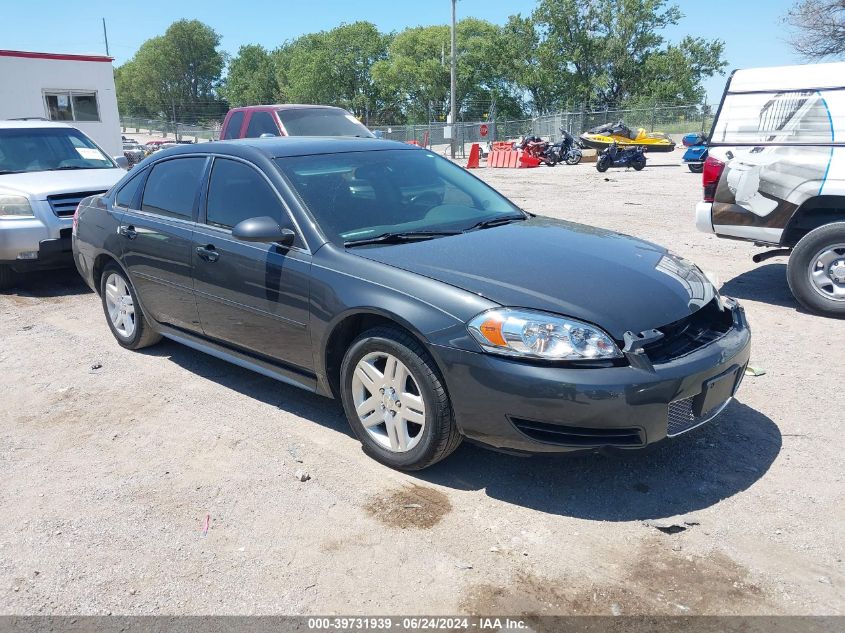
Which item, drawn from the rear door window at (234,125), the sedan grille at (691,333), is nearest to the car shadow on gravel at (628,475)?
the sedan grille at (691,333)

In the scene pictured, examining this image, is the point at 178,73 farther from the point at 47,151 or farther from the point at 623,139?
the point at 47,151

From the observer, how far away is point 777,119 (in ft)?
20.4

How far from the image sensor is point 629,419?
3.14m

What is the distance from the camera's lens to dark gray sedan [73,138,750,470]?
3191 mm

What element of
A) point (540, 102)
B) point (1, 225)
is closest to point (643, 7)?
point (540, 102)

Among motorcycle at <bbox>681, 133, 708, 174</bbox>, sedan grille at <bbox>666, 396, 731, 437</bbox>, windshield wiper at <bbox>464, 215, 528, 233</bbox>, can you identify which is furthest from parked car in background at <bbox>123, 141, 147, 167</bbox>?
motorcycle at <bbox>681, 133, 708, 174</bbox>

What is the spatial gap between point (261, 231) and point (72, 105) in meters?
19.1

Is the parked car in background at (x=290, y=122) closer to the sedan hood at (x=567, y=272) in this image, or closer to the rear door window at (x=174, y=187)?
the rear door window at (x=174, y=187)

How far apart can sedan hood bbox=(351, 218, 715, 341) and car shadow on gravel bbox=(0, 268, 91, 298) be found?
5757 millimetres

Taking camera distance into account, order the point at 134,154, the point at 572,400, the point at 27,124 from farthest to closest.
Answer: the point at 134,154
the point at 27,124
the point at 572,400

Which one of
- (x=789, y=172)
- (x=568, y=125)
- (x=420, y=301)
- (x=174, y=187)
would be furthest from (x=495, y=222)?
(x=568, y=125)

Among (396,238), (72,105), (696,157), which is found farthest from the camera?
(696,157)

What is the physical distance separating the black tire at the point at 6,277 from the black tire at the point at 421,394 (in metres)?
6.17

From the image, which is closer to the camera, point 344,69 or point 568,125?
point 568,125
